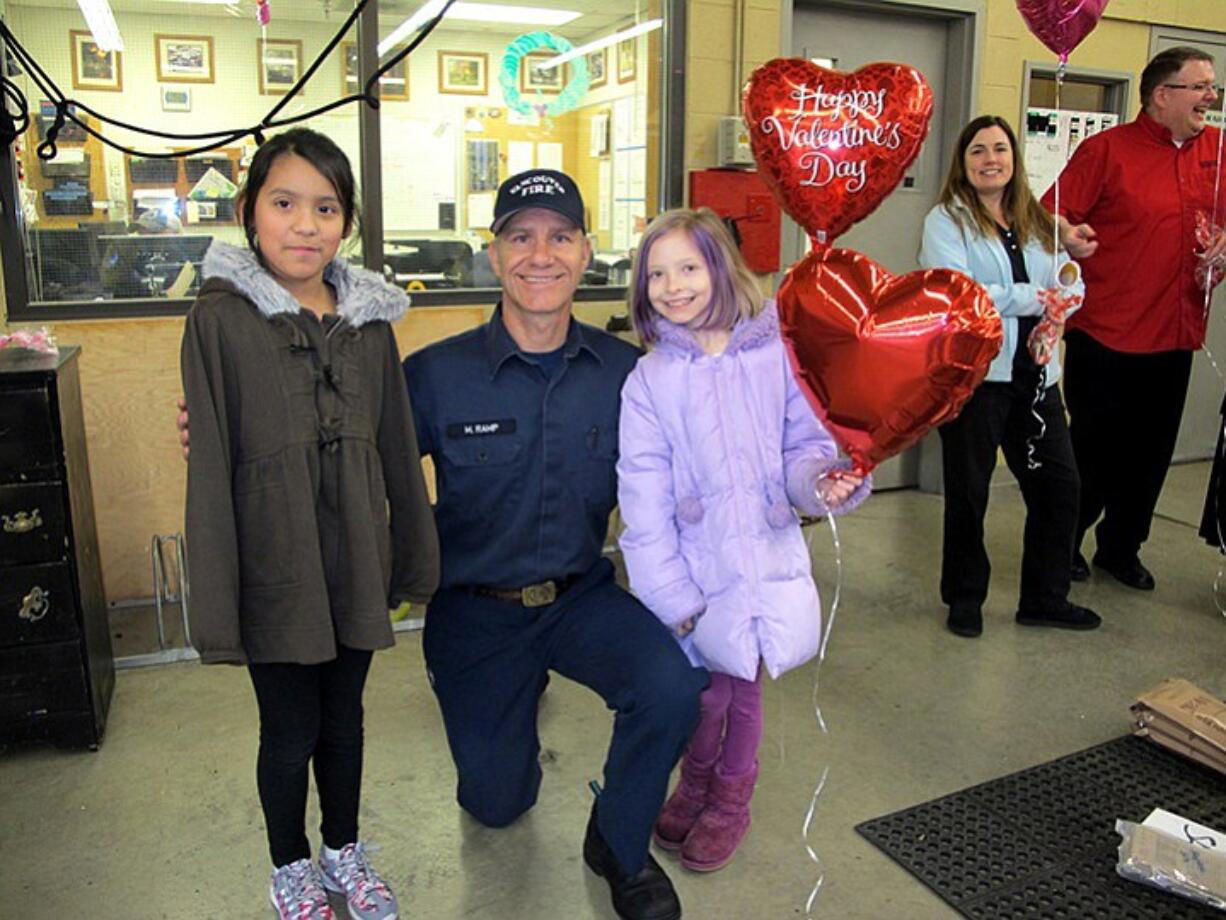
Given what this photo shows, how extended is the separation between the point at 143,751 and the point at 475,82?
Answer: 101 inches

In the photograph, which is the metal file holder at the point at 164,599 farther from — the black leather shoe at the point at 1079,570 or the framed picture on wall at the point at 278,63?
the black leather shoe at the point at 1079,570

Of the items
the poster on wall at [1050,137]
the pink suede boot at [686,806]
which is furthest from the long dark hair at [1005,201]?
the poster on wall at [1050,137]

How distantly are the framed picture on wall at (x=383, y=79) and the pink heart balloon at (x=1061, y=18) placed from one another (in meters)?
2.01

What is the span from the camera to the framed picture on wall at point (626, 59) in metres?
4.11

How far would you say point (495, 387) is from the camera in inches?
82.3

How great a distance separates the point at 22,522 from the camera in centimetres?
242

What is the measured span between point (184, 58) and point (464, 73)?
964 mm

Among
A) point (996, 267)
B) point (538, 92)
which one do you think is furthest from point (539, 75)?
point (996, 267)

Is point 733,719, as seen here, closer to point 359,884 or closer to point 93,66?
point 359,884

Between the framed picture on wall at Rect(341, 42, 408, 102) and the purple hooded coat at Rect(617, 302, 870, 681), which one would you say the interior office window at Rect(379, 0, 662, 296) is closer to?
the framed picture on wall at Rect(341, 42, 408, 102)

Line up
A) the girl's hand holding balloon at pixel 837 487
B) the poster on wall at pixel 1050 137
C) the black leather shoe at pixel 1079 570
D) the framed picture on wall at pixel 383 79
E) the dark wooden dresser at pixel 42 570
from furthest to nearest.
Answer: the poster on wall at pixel 1050 137 → the black leather shoe at pixel 1079 570 → the framed picture on wall at pixel 383 79 → the dark wooden dresser at pixel 42 570 → the girl's hand holding balloon at pixel 837 487

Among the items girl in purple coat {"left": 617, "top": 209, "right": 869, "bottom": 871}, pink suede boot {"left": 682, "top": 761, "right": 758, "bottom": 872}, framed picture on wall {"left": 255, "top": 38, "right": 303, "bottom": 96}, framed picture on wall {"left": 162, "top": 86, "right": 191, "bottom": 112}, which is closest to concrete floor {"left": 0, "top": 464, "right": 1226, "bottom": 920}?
pink suede boot {"left": 682, "top": 761, "right": 758, "bottom": 872}

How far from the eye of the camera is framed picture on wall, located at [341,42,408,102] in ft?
11.9

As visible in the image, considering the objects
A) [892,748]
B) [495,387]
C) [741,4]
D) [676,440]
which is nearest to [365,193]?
[741,4]
